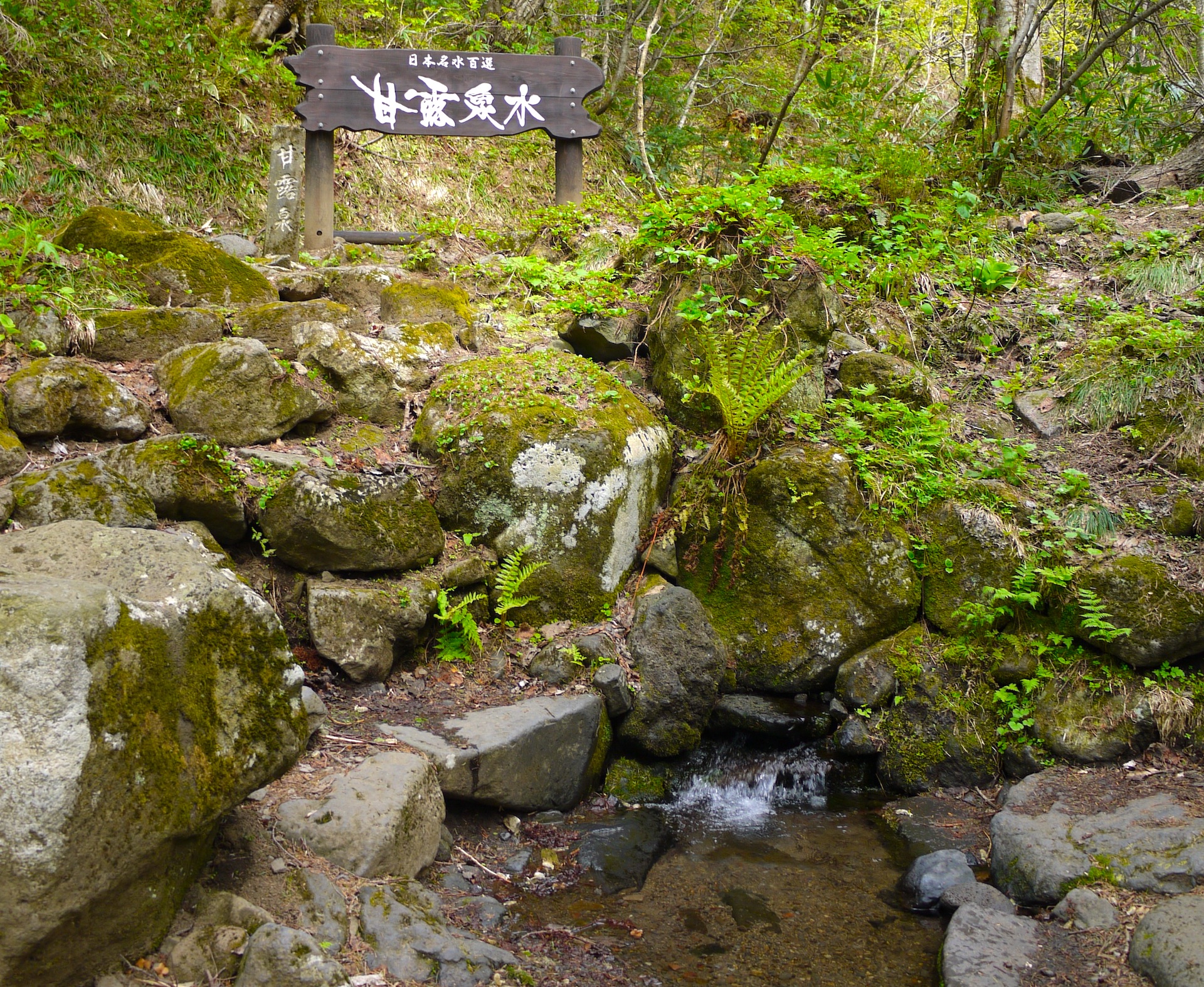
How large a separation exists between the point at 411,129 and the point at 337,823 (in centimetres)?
646

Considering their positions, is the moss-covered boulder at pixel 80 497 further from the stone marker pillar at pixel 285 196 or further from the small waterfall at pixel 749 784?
the stone marker pillar at pixel 285 196

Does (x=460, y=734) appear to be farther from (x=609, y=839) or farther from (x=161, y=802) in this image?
(x=161, y=802)

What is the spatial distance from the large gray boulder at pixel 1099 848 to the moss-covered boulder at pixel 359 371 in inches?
174

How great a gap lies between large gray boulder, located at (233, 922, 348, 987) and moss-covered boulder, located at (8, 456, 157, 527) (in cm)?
204

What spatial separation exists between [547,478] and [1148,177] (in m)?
9.27

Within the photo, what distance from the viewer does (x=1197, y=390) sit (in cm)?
636

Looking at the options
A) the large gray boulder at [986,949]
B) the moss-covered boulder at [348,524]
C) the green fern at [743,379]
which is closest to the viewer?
the large gray boulder at [986,949]

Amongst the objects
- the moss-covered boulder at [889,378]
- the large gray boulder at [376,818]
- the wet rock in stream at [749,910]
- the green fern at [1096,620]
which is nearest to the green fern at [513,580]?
the large gray boulder at [376,818]

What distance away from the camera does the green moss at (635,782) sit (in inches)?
193

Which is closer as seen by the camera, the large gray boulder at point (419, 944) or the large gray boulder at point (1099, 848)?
the large gray boulder at point (419, 944)

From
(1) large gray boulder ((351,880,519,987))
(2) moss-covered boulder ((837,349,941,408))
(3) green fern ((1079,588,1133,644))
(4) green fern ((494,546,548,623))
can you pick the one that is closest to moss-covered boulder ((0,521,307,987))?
(1) large gray boulder ((351,880,519,987))

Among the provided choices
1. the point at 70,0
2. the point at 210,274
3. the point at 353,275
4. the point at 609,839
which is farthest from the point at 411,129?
the point at 609,839

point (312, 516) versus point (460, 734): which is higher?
point (312, 516)

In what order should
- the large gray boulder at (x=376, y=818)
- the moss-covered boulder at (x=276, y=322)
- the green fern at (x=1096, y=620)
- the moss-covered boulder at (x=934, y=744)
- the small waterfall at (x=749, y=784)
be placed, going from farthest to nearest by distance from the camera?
the moss-covered boulder at (x=276, y=322), the moss-covered boulder at (x=934, y=744), the green fern at (x=1096, y=620), the small waterfall at (x=749, y=784), the large gray boulder at (x=376, y=818)
